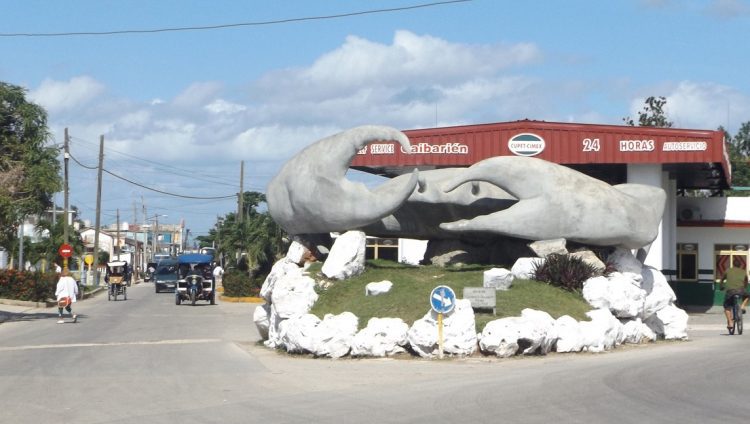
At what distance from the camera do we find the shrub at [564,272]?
882 inches

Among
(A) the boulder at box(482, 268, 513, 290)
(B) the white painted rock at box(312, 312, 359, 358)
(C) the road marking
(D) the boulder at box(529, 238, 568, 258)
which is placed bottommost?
(C) the road marking

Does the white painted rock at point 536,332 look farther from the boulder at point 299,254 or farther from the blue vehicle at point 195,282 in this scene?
the blue vehicle at point 195,282

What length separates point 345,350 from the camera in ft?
65.2

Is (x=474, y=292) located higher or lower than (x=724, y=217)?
lower

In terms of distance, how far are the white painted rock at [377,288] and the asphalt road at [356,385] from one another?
8.73ft

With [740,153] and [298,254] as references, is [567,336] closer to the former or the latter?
[298,254]

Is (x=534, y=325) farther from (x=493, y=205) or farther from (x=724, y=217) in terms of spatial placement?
(x=724, y=217)

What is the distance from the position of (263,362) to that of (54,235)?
58.3 meters

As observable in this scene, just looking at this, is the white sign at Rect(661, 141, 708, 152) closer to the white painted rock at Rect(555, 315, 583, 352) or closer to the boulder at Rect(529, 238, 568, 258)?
the boulder at Rect(529, 238, 568, 258)

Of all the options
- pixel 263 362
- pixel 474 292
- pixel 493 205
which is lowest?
pixel 263 362

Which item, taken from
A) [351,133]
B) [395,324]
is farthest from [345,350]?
[351,133]

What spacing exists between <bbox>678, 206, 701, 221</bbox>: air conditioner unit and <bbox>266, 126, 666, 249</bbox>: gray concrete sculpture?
1859 centimetres

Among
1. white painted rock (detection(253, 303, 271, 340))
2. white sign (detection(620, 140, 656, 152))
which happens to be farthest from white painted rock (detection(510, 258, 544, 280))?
white sign (detection(620, 140, 656, 152))

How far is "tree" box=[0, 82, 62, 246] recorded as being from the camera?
32781 mm
